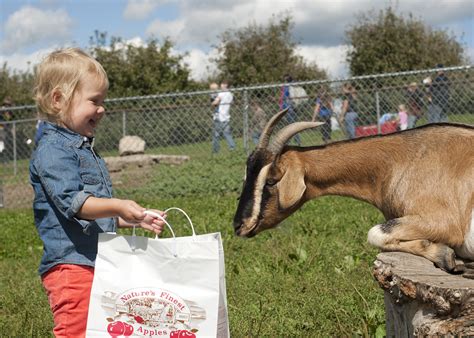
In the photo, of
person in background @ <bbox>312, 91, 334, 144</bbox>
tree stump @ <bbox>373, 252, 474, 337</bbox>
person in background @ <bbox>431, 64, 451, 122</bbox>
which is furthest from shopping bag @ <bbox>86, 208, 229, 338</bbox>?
person in background @ <bbox>431, 64, 451, 122</bbox>

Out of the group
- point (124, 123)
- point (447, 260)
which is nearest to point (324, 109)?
point (124, 123)

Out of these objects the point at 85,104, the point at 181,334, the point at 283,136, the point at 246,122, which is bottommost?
the point at 181,334

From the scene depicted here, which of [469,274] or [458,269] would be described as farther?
[458,269]

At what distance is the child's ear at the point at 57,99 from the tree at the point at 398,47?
31723 mm

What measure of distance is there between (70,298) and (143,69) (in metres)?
30.6

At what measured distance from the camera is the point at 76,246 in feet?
10.5

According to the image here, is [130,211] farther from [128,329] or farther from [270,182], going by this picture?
[270,182]

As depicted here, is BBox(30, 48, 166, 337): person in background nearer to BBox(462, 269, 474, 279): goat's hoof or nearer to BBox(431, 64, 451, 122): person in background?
BBox(462, 269, 474, 279): goat's hoof

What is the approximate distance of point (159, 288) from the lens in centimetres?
285

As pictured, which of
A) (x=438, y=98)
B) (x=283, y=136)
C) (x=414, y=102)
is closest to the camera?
(x=283, y=136)

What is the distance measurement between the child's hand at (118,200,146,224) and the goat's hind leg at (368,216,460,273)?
1.43 meters

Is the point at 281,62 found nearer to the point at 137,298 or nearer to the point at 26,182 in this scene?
the point at 26,182

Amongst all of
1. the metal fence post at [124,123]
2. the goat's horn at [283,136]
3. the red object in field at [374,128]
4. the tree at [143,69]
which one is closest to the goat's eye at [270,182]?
the goat's horn at [283,136]

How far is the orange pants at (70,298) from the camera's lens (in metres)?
3.17
